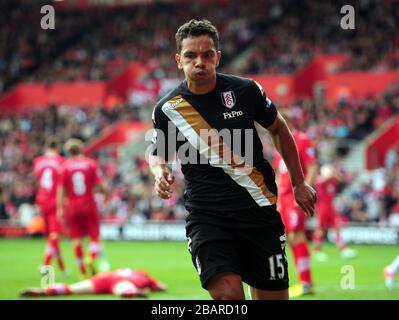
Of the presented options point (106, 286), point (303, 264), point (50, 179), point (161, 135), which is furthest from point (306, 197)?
point (50, 179)

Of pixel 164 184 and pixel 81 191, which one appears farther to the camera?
pixel 81 191

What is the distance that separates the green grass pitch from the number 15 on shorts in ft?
15.8

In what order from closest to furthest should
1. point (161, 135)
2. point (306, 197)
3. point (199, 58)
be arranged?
point (199, 58) → point (306, 197) → point (161, 135)

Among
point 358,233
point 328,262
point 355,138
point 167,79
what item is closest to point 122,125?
point 167,79

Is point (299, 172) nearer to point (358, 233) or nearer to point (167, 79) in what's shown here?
point (358, 233)

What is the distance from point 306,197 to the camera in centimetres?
573

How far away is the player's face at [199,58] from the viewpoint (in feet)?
18.4

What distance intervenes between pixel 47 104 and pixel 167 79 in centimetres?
517

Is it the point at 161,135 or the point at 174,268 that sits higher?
the point at 161,135

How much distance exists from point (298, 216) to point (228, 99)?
17.2ft

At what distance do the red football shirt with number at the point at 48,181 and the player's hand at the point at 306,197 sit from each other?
9014mm

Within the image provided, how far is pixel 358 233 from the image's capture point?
21656 mm

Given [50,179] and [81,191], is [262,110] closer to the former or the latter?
[81,191]

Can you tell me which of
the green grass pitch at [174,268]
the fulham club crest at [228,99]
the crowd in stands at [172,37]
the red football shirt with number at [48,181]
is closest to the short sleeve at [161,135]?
the fulham club crest at [228,99]
